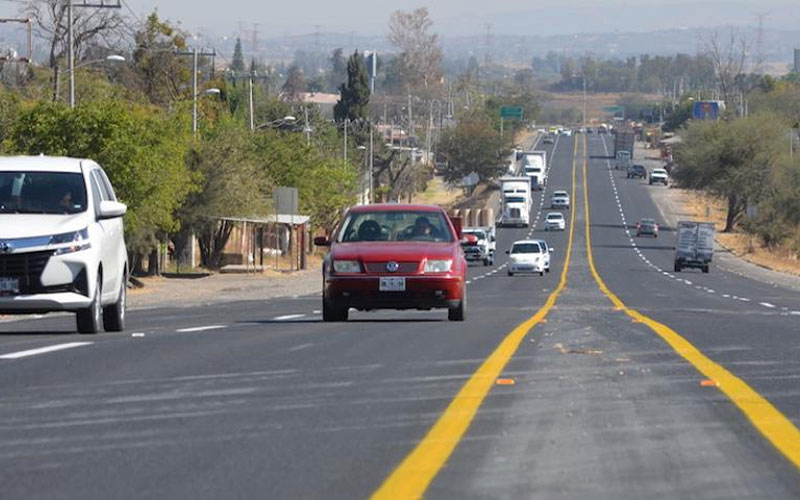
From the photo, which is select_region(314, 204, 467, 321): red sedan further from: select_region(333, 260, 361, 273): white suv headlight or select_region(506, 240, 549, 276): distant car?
select_region(506, 240, 549, 276): distant car

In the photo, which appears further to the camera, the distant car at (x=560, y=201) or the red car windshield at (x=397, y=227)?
the distant car at (x=560, y=201)

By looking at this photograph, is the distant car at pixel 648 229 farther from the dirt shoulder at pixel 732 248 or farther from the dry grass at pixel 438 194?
the dry grass at pixel 438 194

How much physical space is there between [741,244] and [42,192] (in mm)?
→ 94596

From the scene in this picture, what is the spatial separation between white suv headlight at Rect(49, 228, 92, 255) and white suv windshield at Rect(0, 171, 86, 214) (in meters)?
0.60

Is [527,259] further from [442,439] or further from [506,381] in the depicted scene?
[442,439]

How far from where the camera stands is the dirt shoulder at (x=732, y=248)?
240 ft

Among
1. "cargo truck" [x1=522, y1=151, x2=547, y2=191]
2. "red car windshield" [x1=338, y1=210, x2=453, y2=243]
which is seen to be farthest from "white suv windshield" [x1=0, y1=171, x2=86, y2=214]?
"cargo truck" [x1=522, y1=151, x2=547, y2=191]

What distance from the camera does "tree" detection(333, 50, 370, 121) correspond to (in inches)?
5704

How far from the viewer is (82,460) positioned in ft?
28.2

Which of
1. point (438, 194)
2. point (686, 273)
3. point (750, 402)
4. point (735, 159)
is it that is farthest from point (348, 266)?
point (438, 194)

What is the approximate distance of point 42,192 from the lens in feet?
61.1

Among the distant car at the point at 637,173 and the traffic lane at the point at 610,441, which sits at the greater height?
the traffic lane at the point at 610,441

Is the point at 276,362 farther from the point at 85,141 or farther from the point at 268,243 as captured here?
the point at 268,243

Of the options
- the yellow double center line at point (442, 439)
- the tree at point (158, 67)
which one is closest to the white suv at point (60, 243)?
the yellow double center line at point (442, 439)
